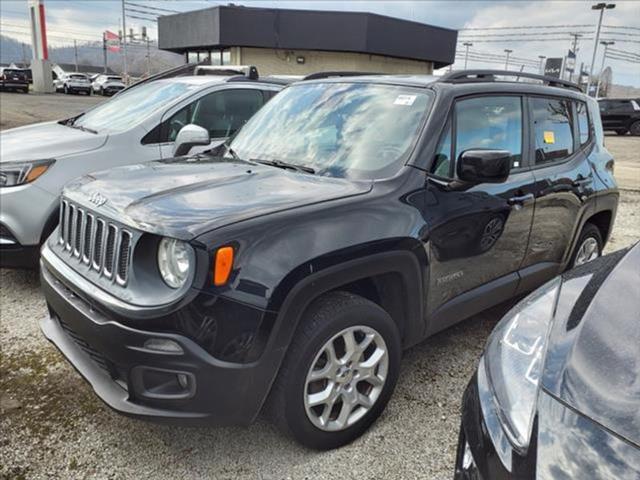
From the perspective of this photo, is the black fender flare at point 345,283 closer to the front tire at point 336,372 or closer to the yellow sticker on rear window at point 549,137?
the front tire at point 336,372

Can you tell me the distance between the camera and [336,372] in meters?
2.47

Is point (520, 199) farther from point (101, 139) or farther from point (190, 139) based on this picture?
point (101, 139)

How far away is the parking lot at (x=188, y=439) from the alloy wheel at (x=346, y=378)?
196mm

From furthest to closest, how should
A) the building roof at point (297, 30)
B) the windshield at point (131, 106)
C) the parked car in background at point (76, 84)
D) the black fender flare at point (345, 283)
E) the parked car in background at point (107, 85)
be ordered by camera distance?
the parked car in background at point (107, 85) < the parked car in background at point (76, 84) < the building roof at point (297, 30) < the windshield at point (131, 106) < the black fender flare at point (345, 283)

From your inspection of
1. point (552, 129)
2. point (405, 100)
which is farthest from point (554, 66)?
point (405, 100)

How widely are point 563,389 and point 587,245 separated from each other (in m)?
3.38

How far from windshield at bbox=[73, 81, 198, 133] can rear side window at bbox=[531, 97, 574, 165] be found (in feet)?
10.8

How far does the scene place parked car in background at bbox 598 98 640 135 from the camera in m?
24.8

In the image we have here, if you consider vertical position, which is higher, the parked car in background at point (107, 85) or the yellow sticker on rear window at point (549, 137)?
the yellow sticker on rear window at point (549, 137)

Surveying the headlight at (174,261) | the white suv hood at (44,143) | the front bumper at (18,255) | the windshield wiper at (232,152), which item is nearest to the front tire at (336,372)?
the headlight at (174,261)

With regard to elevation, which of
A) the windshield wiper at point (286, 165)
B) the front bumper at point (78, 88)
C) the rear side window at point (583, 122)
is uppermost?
the rear side window at point (583, 122)

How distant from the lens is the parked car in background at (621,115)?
24.8 m

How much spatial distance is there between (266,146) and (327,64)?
31087 millimetres

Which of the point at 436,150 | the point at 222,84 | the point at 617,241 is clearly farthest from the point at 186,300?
the point at 617,241
